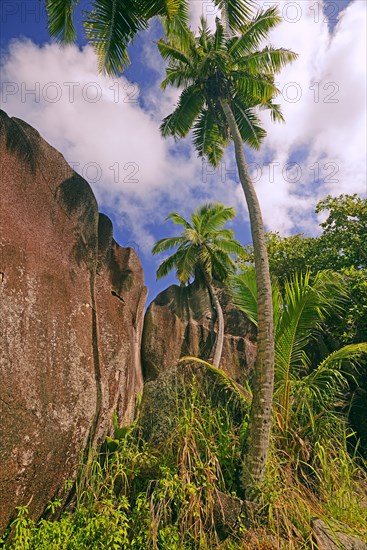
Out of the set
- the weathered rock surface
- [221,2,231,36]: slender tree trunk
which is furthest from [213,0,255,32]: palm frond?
the weathered rock surface

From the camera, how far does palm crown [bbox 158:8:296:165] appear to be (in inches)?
392

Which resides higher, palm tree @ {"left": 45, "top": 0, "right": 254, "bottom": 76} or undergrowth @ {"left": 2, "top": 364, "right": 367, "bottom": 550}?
palm tree @ {"left": 45, "top": 0, "right": 254, "bottom": 76}

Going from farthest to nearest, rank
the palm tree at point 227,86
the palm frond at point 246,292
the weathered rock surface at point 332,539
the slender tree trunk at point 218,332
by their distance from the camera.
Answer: the slender tree trunk at point 218,332 < the palm tree at point 227,86 < the palm frond at point 246,292 < the weathered rock surface at point 332,539

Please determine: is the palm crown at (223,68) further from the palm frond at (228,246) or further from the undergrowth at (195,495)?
the undergrowth at (195,495)

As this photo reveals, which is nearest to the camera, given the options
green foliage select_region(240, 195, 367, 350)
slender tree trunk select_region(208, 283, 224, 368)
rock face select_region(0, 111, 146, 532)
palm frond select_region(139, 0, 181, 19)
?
rock face select_region(0, 111, 146, 532)

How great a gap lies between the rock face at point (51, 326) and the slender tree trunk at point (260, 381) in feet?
8.42

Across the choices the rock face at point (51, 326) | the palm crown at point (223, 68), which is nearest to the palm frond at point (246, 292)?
the rock face at point (51, 326)

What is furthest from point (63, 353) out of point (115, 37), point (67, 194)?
point (115, 37)

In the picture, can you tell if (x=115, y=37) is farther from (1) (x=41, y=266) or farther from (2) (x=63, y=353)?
(2) (x=63, y=353)

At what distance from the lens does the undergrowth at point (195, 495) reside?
15.8 ft

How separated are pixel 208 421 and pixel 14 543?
314 cm

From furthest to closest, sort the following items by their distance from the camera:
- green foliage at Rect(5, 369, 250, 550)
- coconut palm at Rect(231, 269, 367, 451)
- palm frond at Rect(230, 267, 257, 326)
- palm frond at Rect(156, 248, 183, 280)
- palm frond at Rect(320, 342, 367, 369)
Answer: palm frond at Rect(156, 248, 183, 280)
palm frond at Rect(230, 267, 257, 326)
palm frond at Rect(320, 342, 367, 369)
coconut palm at Rect(231, 269, 367, 451)
green foliage at Rect(5, 369, 250, 550)

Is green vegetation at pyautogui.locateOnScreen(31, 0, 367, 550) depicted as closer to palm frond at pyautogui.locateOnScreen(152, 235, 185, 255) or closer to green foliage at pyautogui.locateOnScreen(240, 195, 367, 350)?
green foliage at pyautogui.locateOnScreen(240, 195, 367, 350)

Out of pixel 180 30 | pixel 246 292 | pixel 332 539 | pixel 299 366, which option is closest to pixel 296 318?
pixel 299 366
